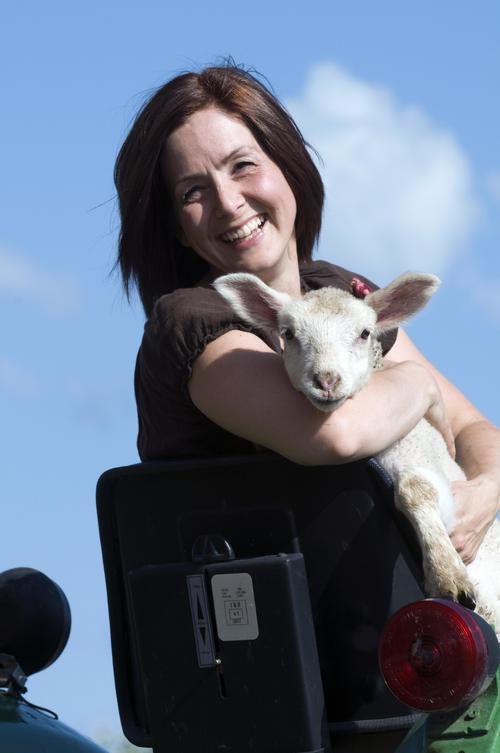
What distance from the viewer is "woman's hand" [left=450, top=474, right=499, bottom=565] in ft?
10.9

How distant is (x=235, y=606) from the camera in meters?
2.81

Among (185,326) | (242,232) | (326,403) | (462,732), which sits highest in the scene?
(242,232)

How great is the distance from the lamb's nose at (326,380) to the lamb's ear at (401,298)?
547 mm

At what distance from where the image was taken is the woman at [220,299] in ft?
9.97

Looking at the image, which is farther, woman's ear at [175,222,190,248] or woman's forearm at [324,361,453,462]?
woman's ear at [175,222,190,248]

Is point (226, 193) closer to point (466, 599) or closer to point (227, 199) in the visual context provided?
point (227, 199)

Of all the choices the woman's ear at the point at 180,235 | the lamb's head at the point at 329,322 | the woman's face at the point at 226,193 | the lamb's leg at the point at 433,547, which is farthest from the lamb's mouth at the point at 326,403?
the woman's ear at the point at 180,235

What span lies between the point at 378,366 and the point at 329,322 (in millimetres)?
277

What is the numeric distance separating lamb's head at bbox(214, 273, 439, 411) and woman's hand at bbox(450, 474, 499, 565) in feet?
1.33

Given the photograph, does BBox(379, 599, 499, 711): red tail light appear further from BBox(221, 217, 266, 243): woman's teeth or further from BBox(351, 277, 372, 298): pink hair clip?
BBox(221, 217, 266, 243): woman's teeth

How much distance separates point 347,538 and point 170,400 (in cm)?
60

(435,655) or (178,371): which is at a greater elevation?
(178,371)

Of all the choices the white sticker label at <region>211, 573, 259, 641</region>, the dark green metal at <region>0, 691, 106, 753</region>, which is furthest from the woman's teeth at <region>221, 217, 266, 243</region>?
the dark green metal at <region>0, 691, 106, 753</region>

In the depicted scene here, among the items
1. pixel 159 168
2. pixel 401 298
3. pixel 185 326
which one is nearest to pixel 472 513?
pixel 401 298
